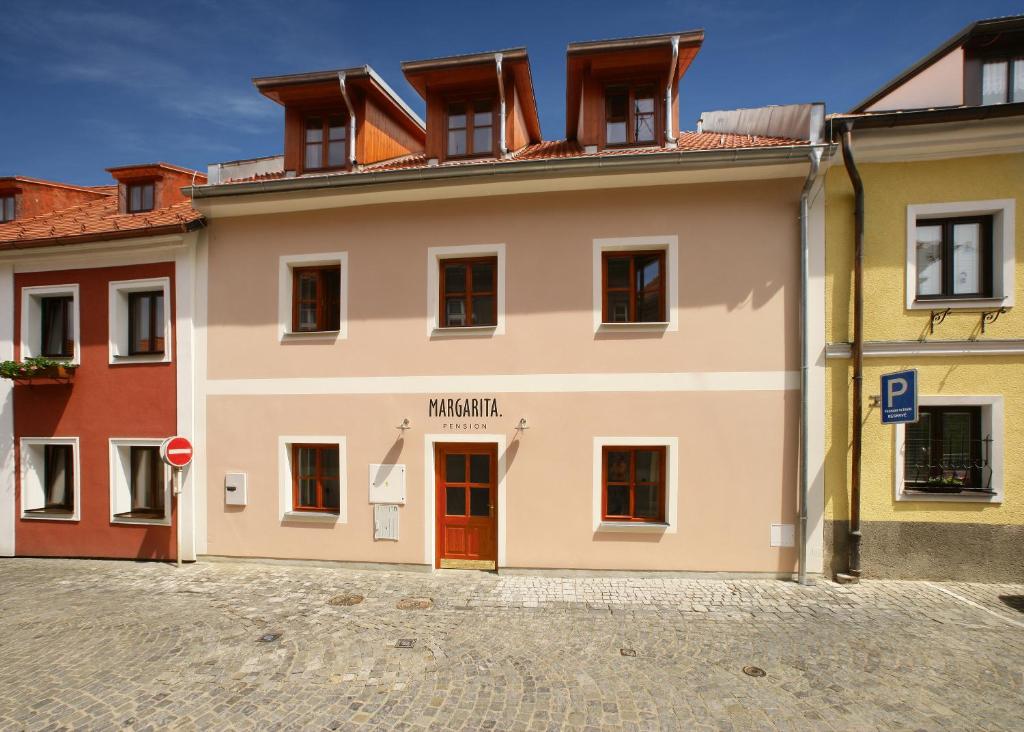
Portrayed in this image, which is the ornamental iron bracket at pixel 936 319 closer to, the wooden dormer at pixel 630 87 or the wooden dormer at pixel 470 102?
the wooden dormer at pixel 630 87

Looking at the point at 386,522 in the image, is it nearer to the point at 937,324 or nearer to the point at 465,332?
the point at 465,332

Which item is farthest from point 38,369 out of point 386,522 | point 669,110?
point 669,110

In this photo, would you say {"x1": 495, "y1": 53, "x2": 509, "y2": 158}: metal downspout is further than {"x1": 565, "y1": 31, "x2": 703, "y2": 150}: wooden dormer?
Yes

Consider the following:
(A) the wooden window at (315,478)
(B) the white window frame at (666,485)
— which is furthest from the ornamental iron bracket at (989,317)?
(A) the wooden window at (315,478)

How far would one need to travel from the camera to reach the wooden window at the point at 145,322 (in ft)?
28.7

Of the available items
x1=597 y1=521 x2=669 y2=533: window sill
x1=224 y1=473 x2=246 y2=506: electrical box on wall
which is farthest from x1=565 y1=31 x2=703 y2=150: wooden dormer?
x1=224 y1=473 x2=246 y2=506: electrical box on wall

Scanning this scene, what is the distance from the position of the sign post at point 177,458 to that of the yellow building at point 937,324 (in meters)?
10.6

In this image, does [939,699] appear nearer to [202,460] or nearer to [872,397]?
[872,397]

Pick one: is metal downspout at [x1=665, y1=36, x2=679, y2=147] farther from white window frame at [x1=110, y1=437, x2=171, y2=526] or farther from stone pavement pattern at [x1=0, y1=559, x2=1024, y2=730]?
white window frame at [x1=110, y1=437, x2=171, y2=526]

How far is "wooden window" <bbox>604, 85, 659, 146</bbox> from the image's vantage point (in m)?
8.02

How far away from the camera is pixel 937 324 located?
695 cm

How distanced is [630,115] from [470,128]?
2.84 metres

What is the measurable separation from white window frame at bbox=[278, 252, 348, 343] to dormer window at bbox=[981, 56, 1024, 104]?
10369 millimetres

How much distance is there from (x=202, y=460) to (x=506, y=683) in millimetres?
6763
